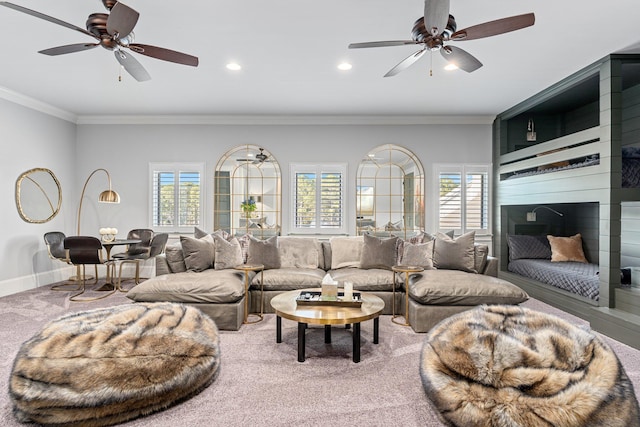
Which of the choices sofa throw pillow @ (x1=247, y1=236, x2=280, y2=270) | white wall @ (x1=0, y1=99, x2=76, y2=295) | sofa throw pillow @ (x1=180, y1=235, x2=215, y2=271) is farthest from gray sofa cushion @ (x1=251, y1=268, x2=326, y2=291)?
white wall @ (x1=0, y1=99, x2=76, y2=295)

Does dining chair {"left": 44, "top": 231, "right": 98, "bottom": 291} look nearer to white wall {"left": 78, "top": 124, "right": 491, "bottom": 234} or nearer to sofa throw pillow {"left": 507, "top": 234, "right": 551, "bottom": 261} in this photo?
white wall {"left": 78, "top": 124, "right": 491, "bottom": 234}

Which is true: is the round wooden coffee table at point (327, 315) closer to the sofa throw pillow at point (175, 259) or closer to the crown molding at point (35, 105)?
the sofa throw pillow at point (175, 259)

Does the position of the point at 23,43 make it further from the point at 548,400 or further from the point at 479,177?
the point at 479,177

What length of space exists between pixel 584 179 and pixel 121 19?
467 centimetres

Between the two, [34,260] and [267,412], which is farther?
[34,260]

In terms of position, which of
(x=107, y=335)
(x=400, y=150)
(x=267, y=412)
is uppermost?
(x=400, y=150)

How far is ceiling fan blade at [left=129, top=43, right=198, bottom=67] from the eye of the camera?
283 centimetres

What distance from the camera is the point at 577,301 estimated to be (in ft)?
13.5

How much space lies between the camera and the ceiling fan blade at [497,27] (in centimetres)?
240

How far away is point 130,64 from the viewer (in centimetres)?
312

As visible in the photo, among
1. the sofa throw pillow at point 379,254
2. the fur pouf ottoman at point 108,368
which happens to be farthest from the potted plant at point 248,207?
the fur pouf ottoman at point 108,368

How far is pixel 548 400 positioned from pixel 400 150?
4920 mm

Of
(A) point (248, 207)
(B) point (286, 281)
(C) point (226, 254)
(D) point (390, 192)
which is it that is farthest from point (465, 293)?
(A) point (248, 207)

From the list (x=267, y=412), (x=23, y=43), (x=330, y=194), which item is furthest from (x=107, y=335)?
(x=330, y=194)
